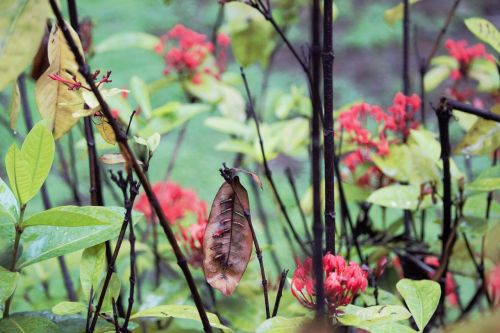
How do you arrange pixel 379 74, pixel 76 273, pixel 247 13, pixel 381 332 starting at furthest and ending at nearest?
pixel 379 74 < pixel 76 273 < pixel 247 13 < pixel 381 332

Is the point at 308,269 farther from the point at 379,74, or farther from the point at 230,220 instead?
the point at 379,74

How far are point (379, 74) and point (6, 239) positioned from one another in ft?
10.9

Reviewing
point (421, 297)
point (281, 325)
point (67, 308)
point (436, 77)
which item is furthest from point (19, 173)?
point (436, 77)

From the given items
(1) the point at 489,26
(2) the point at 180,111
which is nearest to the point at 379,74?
(2) the point at 180,111

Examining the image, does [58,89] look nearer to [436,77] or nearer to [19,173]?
[19,173]

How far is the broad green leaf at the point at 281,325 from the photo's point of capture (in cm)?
57

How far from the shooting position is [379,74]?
3789 millimetres

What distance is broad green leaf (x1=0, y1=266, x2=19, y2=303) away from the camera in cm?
61

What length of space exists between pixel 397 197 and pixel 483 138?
0.13 meters

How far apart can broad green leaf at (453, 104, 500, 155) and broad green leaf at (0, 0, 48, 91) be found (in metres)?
0.55

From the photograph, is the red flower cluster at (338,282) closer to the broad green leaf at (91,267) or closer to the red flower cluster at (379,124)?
the broad green leaf at (91,267)

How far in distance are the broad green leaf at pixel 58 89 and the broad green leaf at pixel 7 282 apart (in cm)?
14

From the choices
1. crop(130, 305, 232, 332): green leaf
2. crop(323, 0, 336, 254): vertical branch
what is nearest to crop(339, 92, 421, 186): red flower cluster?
crop(323, 0, 336, 254): vertical branch

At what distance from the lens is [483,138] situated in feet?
2.81
